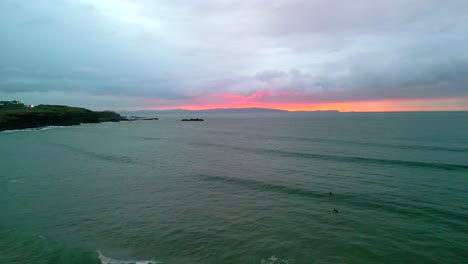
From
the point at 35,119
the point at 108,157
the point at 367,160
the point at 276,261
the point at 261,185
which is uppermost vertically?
the point at 35,119

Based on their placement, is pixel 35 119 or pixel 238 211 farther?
pixel 35 119

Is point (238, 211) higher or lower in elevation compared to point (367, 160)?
lower

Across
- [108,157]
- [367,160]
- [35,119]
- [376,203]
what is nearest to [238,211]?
[376,203]

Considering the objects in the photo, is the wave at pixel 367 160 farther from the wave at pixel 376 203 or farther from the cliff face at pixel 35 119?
the cliff face at pixel 35 119

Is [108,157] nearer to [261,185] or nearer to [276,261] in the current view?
[261,185]

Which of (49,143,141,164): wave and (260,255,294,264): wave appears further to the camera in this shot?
(49,143,141,164): wave

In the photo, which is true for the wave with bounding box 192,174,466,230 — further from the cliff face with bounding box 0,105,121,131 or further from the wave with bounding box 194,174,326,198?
the cliff face with bounding box 0,105,121,131

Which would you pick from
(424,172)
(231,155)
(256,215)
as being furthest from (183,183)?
(424,172)

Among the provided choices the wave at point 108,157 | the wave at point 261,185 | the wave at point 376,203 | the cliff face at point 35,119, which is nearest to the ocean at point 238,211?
the wave at point 376,203

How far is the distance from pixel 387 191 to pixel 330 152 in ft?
101

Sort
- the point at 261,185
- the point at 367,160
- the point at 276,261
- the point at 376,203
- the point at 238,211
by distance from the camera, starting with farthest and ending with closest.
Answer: the point at 367,160
the point at 261,185
the point at 376,203
the point at 238,211
the point at 276,261

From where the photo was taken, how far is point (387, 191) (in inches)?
1385

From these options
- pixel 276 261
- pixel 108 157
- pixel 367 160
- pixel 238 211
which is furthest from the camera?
pixel 108 157

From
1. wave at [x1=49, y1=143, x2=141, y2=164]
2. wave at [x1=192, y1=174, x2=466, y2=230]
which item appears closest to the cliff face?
wave at [x1=49, y1=143, x2=141, y2=164]
